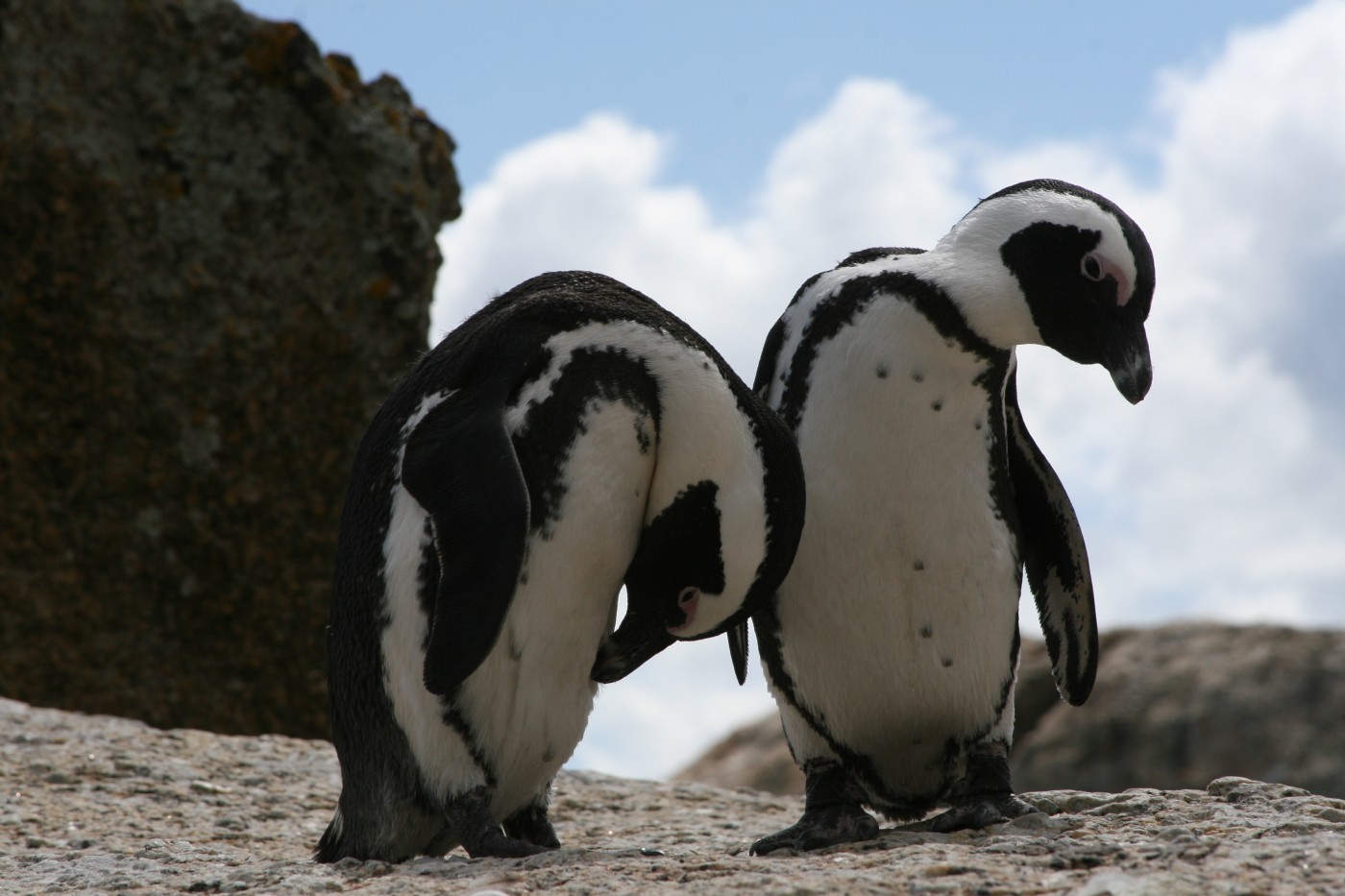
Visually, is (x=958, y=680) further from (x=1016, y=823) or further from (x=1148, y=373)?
(x=1148, y=373)

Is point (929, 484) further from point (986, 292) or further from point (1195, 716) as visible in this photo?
point (1195, 716)

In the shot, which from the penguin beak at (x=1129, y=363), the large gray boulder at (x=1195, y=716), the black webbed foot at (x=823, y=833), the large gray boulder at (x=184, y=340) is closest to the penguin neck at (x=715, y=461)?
the black webbed foot at (x=823, y=833)

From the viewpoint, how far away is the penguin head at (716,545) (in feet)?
9.26

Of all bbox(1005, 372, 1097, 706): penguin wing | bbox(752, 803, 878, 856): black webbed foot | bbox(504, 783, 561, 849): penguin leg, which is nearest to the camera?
bbox(752, 803, 878, 856): black webbed foot

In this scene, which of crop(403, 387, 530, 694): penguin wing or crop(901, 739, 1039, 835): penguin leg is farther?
crop(901, 739, 1039, 835): penguin leg

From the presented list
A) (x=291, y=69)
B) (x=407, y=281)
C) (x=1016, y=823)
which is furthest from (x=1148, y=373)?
(x=291, y=69)

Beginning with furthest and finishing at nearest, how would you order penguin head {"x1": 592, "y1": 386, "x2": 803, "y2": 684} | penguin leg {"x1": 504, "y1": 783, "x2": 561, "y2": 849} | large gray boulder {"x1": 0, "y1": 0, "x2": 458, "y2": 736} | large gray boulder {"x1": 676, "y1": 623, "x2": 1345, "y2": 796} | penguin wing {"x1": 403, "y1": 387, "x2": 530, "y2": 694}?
large gray boulder {"x1": 676, "y1": 623, "x2": 1345, "y2": 796}
large gray boulder {"x1": 0, "y1": 0, "x2": 458, "y2": 736}
penguin leg {"x1": 504, "y1": 783, "x2": 561, "y2": 849}
penguin head {"x1": 592, "y1": 386, "x2": 803, "y2": 684}
penguin wing {"x1": 403, "y1": 387, "x2": 530, "y2": 694}

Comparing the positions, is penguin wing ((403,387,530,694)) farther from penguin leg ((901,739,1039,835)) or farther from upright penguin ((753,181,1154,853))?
penguin leg ((901,739,1039,835))

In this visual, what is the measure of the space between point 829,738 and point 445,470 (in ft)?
3.68

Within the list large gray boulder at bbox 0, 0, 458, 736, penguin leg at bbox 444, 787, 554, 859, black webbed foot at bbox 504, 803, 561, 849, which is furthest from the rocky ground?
large gray boulder at bbox 0, 0, 458, 736

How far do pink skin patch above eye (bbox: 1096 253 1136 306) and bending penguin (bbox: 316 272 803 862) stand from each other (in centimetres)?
73

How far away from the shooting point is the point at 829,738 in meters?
3.24

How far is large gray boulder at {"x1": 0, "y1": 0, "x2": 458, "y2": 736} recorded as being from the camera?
4965mm

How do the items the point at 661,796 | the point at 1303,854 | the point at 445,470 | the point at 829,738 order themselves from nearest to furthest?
the point at 1303,854, the point at 445,470, the point at 829,738, the point at 661,796
